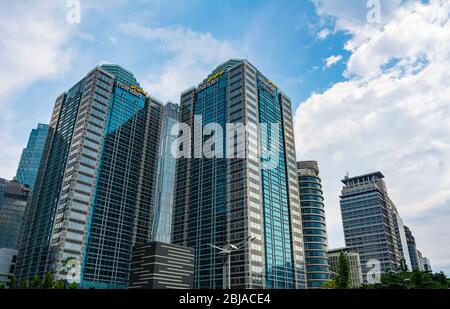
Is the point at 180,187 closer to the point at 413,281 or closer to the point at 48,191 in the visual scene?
the point at 48,191

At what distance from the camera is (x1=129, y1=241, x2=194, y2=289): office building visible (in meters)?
95.5

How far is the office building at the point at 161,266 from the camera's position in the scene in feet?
313

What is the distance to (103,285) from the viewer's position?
432ft

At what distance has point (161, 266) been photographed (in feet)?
318

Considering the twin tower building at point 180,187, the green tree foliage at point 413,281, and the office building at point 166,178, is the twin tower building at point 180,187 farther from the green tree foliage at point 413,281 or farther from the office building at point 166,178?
the green tree foliage at point 413,281

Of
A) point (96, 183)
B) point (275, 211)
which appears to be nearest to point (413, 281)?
point (275, 211)

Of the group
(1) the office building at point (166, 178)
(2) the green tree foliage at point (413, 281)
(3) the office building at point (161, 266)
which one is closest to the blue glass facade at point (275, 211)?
(3) the office building at point (161, 266)

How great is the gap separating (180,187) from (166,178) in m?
9.17

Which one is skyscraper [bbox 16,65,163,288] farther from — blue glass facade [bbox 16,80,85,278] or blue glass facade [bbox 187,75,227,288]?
blue glass facade [bbox 187,75,227,288]

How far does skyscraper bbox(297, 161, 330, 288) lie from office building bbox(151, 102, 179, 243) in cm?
5403

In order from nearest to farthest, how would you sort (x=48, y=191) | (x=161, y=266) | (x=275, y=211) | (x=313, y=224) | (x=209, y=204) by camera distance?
(x=161, y=266) < (x=275, y=211) < (x=209, y=204) < (x=313, y=224) < (x=48, y=191)

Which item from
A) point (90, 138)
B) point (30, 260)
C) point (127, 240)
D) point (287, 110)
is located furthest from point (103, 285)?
point (287, 110)

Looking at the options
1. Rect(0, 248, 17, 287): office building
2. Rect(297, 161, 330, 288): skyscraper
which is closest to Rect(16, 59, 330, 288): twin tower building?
Rect(297, 161, 330, 288): skyscraper
